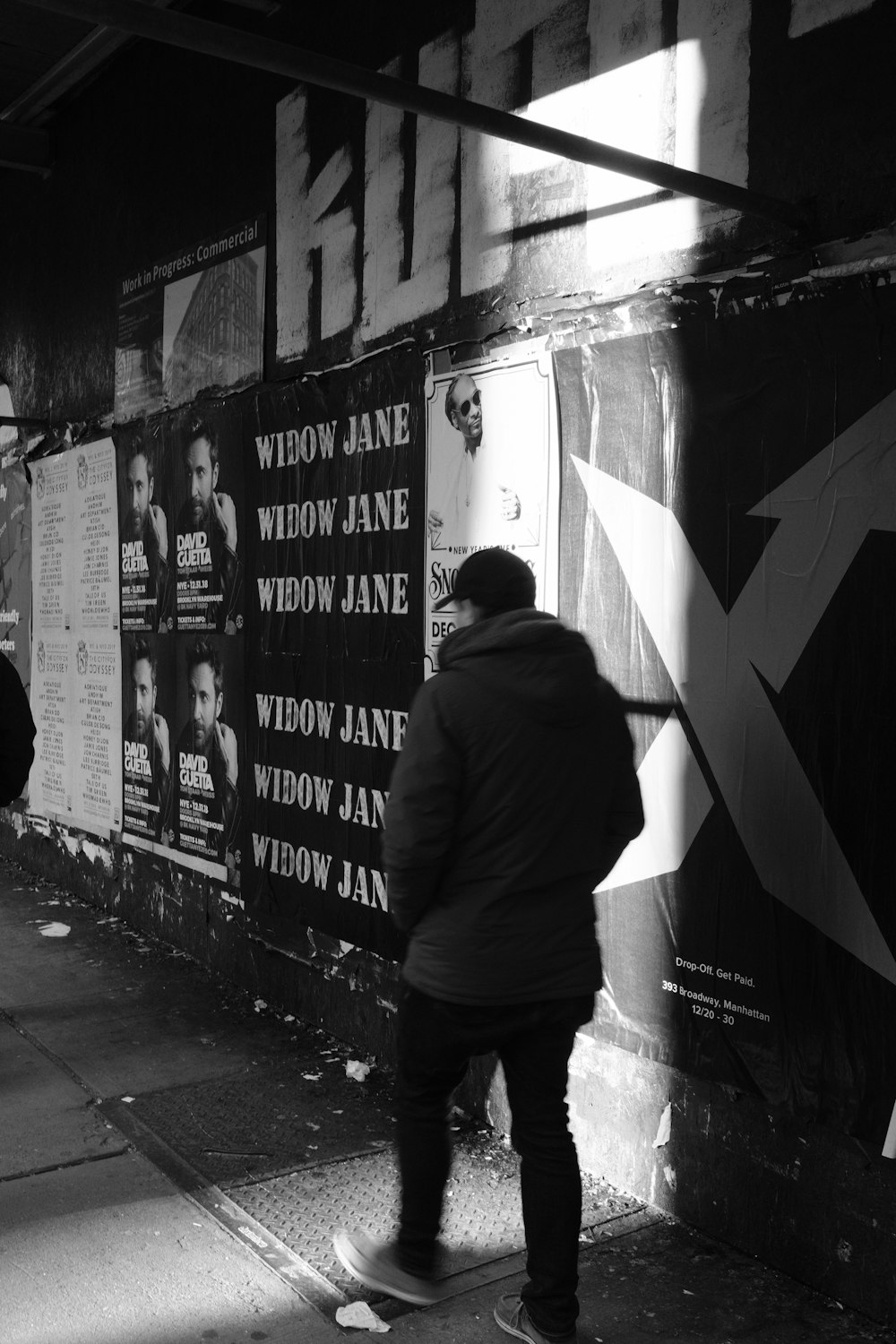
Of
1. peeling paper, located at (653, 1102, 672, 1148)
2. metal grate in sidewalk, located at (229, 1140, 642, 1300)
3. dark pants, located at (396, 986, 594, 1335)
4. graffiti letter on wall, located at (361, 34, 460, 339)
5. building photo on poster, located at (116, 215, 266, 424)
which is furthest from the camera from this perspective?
building photo on poster, located at (116, 215, 266, 424)

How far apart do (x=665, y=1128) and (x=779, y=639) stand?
1575mm

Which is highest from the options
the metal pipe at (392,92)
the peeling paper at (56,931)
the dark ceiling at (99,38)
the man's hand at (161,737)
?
the dark ceiling at (99,38)

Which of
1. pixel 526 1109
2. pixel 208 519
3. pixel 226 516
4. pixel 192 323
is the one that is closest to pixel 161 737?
pixel 208 519

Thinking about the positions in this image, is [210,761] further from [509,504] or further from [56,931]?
[509,504]

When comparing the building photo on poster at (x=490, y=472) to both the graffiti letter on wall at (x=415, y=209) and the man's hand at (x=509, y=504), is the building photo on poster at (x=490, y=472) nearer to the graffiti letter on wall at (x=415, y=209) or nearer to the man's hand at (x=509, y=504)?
the man's hand at (x=509, y=504)

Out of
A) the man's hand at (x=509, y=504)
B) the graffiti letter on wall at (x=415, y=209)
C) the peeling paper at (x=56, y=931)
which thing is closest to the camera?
the man's hand at (x=509, y=504)

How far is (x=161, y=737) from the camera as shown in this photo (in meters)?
6.81

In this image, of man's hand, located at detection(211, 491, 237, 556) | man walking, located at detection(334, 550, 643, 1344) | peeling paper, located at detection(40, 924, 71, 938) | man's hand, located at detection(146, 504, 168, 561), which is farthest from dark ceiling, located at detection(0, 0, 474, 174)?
peeling paper, located at detection(40, 924, 71, 938)

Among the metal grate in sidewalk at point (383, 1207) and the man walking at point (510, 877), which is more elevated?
the man walking at point (510, 877)

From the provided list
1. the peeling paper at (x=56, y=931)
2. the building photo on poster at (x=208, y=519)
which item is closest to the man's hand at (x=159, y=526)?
the building photo on poster at (x=208, y=519)

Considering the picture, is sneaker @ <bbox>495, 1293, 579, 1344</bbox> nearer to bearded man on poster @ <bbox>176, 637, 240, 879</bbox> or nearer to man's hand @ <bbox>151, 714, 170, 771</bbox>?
bearded man on poster @ <bbox>176, 637, 240, 879</bbox>

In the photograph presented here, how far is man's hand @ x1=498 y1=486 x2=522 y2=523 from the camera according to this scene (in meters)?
4.23

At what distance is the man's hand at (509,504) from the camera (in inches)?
167

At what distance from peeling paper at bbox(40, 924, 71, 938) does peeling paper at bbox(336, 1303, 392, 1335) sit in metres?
4.37
